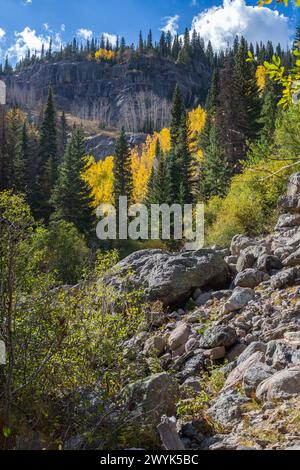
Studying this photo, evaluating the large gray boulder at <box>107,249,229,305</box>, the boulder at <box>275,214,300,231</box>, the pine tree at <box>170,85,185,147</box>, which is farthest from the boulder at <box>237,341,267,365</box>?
the pine tree at <box>170,85,185,147</box>

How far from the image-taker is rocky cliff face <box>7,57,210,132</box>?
135125 millimetres

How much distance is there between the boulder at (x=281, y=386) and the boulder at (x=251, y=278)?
5518 mm

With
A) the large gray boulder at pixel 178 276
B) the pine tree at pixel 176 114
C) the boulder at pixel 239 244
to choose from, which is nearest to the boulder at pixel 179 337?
the large gray boulder at pixel 178 276

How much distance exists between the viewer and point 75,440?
4656 mm

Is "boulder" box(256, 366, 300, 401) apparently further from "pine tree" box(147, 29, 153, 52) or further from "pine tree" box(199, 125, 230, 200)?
"pine tree" box(147, 29, 153, 52)

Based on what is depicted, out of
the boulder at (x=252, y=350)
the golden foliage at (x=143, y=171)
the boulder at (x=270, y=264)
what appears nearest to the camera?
the boulder at (x=252, y=350)

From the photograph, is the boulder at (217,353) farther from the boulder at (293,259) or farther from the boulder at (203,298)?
the boulder at (293,259)

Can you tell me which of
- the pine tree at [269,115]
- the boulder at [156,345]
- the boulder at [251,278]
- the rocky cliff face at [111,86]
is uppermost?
the rocky cliff face at [111,86]

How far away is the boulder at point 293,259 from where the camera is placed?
427 inches

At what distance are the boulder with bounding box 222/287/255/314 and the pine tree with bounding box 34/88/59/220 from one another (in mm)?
30222

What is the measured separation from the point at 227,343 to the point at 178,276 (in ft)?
14.2

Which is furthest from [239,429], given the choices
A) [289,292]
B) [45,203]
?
[45,203]

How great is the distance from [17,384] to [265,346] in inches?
163

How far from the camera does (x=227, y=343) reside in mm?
8234
